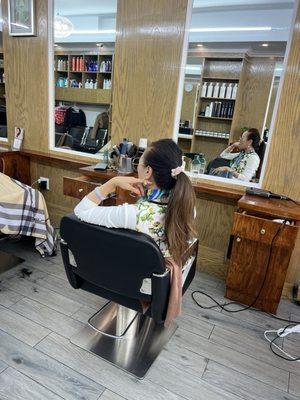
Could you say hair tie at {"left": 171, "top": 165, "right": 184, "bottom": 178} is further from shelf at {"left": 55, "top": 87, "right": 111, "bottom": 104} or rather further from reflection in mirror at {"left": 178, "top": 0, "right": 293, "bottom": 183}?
shelf at {"left": 55, "top": 87, "right": 111, "bottom": 104}

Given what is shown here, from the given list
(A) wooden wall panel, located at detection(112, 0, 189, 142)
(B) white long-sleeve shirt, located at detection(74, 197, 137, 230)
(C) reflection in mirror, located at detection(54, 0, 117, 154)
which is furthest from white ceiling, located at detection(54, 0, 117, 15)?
(B) white long-sleeve shirt, located at detection(74, 197, 137, 230)

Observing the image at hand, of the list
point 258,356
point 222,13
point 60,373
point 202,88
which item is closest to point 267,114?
point 202,88

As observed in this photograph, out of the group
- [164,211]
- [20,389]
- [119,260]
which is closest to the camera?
[119,260]

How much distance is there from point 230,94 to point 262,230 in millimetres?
1391

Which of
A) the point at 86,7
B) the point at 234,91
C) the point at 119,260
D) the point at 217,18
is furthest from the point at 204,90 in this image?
the point at 86,7

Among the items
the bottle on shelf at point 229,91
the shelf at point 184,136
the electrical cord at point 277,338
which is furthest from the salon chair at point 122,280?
the bottle on shelf at point 229,91

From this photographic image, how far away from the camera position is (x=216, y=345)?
5.24ft

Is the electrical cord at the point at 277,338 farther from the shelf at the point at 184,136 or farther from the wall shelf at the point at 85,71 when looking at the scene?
the wall shelf at the point at 85,71

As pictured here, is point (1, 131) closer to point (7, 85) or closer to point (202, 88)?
point (7, 85)

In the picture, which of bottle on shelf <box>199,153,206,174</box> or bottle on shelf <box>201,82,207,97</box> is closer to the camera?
bottle on shelf <box>199,153,206,174</box>

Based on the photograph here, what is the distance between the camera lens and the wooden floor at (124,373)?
1288 millimetres

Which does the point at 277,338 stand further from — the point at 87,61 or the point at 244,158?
the point at 87,61

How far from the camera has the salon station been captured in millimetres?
1157

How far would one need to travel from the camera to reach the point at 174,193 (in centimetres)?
110
